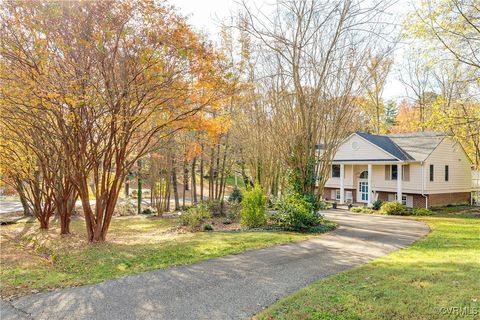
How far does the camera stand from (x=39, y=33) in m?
7.93

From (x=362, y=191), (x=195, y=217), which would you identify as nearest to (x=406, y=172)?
(x=362, y=191)

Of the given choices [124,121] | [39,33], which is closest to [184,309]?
[124,121]

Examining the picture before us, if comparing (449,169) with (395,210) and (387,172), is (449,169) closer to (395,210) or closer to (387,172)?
(387,172)

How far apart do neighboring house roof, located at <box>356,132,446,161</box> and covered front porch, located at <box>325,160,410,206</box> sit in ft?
2.82

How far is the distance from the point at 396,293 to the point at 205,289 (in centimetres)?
295

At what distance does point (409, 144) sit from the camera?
24.0 m

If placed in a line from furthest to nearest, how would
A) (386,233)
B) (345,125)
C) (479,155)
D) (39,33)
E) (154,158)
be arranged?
(479,155), (154,158), (345,125), (386,233), (39,33)

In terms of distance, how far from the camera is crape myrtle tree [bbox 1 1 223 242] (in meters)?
7.74

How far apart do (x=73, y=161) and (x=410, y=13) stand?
1227 cm

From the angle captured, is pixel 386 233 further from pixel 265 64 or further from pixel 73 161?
pixel 73 161

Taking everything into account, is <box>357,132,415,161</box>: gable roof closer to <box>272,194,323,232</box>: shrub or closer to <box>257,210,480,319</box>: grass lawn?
<box>272,194,323,232</box>: shrub

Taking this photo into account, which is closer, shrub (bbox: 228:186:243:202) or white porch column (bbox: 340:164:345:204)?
shrub (bbox: 228:186:243:202)

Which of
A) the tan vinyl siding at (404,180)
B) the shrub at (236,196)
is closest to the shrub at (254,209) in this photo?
the shrub at (236,196)

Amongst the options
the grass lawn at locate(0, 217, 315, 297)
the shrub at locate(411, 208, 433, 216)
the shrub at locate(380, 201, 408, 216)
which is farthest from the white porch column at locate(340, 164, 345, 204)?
the grass lawn at locate(0, 217, 315, 297)
